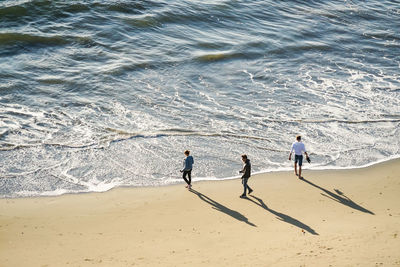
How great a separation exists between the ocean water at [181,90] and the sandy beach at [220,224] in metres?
0.89

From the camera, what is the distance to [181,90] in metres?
20.0

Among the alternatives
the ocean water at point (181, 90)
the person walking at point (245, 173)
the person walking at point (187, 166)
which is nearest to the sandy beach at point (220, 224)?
the person walking at point (187, 166)

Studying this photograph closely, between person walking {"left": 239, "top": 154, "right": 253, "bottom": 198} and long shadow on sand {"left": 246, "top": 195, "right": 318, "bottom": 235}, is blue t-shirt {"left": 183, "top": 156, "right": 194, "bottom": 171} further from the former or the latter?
long shadow on sand {"left": 246, "top": 195, "right": 318, "bottom": 235}

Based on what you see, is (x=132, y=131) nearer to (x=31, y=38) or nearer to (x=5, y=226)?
(x=5, y=226)

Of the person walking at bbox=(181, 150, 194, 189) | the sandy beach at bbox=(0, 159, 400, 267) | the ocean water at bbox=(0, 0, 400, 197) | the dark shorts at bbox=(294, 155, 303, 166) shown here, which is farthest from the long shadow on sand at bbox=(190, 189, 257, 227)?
the dark shorts at bbox=(294, 155, 303, 166)

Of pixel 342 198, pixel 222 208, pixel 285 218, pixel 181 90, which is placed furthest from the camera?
pixel 181 90

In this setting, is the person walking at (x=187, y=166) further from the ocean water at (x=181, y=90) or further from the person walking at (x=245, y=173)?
the person walking at (x=245, y=173)

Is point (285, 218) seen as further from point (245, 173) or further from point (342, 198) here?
point (342, 198)

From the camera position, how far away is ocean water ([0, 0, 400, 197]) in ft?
48.4

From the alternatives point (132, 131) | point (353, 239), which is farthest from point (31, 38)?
point (353, 239)

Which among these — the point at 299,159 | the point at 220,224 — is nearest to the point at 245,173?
the point at 220,224

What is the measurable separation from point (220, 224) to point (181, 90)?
31.0ft

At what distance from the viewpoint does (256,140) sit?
640 inches

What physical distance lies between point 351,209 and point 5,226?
786 cm
